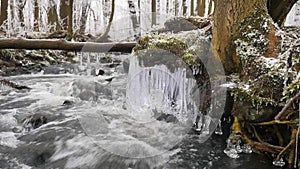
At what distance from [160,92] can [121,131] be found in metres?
0.90

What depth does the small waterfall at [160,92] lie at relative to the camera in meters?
5.01

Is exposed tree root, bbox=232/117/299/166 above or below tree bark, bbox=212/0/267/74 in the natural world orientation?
below

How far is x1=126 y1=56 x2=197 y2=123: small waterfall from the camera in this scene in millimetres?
5012

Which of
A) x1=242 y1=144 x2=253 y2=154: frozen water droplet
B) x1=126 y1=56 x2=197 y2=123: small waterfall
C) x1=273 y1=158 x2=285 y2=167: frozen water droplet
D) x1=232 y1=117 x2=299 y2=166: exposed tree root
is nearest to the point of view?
x1=232 y1=117 x2=299 y2=166: exposed tree root

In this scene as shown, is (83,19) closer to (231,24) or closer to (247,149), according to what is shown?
(231,24)

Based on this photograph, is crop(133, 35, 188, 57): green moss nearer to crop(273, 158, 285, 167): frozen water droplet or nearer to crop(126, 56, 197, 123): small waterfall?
crop(126, 56, 197, 123): small waterfall

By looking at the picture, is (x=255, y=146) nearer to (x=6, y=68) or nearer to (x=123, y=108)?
(x=123, y=108)

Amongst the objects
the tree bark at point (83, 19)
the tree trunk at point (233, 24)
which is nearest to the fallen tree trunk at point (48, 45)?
the tree trunk at point (233, 24)

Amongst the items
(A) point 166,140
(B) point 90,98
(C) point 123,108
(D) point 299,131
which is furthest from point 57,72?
(D) point 299,131

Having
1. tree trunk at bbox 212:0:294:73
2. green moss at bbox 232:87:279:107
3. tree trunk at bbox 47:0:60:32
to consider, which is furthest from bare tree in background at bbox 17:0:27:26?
green moss at bbox 232:87:279:107

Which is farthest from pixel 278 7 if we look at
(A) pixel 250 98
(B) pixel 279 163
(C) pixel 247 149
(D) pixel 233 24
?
(B) pixel 279 163

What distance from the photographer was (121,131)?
5102mm

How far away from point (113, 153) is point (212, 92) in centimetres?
157

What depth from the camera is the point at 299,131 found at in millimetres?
3268
